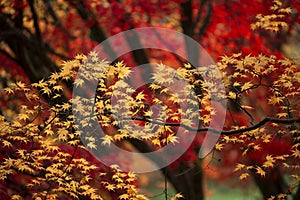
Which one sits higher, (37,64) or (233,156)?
(37,64)

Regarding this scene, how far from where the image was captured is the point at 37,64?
10.8 m

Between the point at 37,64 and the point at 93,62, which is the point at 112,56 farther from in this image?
the point at 93,62

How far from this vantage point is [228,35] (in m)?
11.7

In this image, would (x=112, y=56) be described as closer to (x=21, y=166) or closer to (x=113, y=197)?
(x=113, y=197)

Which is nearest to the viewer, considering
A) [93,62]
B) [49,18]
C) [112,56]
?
[93,62]

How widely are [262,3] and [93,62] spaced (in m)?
5.47

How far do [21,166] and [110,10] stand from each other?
5.50m

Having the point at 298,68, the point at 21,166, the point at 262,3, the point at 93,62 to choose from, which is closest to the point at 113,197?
the point at 21,166

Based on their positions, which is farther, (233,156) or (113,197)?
(233,156)

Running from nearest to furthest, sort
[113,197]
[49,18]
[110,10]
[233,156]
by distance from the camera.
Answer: [113,197]
[110,10]
[49,18]
[233,156]

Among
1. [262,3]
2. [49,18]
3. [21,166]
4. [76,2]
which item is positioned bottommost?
[21,166]

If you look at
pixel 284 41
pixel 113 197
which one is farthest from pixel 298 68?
pixel 284 41

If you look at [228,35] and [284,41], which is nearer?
[228,35]

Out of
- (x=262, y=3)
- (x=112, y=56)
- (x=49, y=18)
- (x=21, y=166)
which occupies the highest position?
(x=49, y=18)
